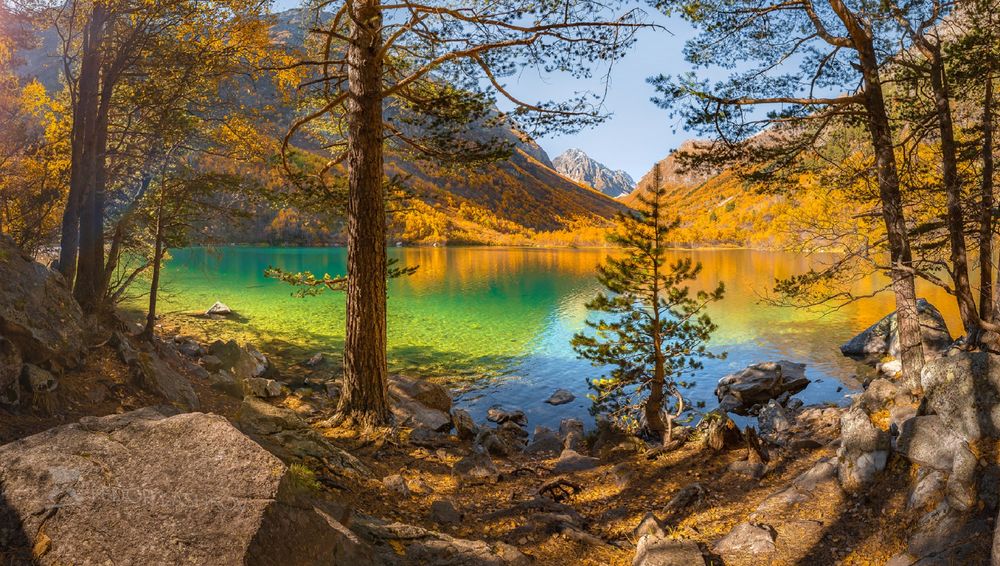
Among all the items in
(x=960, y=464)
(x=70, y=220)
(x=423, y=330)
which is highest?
(x=70, y=220)

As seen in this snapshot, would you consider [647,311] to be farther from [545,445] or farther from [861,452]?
[861,452]

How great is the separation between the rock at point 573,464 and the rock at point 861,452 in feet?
→ 11.0

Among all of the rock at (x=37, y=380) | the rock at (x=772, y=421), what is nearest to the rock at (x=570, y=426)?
the rock at (x=772, y=421)

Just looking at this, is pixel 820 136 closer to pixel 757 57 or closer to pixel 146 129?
pixel 757 57

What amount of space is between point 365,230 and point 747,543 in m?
5.76

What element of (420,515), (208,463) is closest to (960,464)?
(420,515)

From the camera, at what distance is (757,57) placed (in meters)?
9.01

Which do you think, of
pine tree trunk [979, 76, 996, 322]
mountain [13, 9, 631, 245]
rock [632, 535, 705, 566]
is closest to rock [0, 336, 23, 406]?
rock [632, 535, 705, 566]

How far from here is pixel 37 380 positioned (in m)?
5.05

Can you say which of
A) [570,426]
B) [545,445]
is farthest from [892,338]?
[545,445]

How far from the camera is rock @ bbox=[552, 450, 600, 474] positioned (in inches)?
290

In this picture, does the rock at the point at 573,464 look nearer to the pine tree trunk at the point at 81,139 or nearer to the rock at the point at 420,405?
the rock at the point at 420,405

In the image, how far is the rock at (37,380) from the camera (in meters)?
4.92

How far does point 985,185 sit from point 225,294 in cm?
3593
